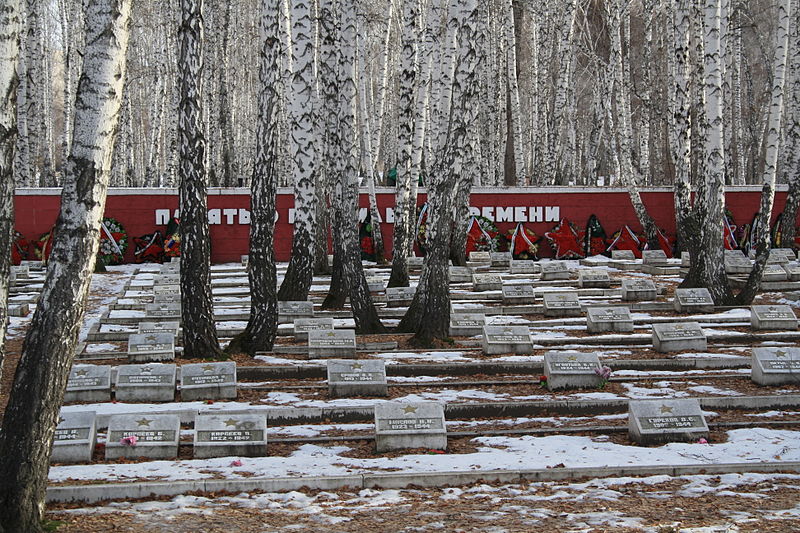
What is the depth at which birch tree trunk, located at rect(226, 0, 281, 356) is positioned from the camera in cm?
1297

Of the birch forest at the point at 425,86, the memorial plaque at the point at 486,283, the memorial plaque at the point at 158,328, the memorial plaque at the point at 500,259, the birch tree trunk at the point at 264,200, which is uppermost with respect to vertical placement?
the birch forest at the point at 425,86

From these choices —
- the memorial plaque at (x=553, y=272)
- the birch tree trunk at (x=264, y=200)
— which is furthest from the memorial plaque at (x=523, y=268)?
the birch tree trunk at (x=264, y=200)

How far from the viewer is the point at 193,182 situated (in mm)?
12445

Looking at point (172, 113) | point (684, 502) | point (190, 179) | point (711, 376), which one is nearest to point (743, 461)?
point (684, 502)

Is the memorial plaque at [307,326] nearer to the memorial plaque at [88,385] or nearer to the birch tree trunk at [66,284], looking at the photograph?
the memorial plaque at [88,385]

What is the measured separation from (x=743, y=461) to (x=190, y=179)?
24.9ft

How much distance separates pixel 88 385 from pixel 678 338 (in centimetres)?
803

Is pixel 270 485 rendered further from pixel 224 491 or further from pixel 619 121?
pixel 619 121

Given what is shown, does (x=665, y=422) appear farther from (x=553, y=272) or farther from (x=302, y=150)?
Answer: (x=553, y=272)

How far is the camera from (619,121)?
29.2 m

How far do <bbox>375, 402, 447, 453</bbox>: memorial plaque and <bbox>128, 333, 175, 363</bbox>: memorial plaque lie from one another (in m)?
4.60

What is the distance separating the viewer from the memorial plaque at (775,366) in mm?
11445

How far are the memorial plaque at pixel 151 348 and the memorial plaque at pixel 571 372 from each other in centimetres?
502

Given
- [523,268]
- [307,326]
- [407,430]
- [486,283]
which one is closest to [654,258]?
[523,268]
